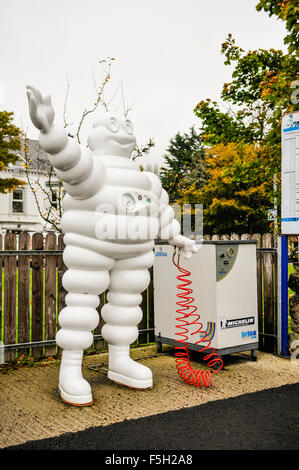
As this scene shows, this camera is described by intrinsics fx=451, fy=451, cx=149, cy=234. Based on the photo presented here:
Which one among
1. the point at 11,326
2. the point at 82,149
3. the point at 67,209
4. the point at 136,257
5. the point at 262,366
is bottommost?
the point at 262,366

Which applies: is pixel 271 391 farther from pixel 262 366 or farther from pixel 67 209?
pixel 67 209

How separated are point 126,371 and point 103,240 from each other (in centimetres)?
135

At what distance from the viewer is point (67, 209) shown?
13.8 ft

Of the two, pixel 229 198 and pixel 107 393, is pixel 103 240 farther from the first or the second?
pixel 229 198

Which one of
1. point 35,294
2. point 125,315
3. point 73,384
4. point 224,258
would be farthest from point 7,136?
point 73,384

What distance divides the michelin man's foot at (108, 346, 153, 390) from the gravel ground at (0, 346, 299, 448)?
0.07 metres

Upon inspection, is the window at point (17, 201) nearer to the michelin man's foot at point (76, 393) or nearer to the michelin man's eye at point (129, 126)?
the michelin man's eye at point (129, 126)

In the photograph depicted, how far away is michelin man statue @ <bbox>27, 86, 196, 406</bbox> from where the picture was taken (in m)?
3.91

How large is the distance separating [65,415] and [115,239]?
1545 millimetres

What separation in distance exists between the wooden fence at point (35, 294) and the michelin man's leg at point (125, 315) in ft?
4.15

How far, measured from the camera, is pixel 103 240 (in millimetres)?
4070

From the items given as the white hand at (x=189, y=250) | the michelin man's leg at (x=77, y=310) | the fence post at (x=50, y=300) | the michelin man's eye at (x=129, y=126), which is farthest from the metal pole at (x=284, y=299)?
the fence post at (x=50, y=300)

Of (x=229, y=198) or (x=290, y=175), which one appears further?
(x=229, y=198)

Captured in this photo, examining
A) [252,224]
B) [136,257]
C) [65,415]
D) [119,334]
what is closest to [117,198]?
[136,257]
